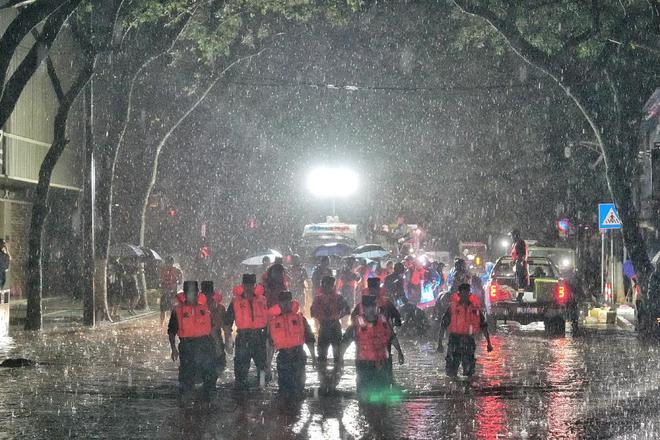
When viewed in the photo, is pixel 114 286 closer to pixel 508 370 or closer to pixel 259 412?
pixel 508 370

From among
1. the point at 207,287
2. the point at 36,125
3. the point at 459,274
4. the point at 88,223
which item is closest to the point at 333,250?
the point at 36,125

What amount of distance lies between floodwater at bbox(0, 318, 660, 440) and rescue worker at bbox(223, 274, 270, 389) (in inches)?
17.1

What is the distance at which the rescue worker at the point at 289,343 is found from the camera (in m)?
12.6

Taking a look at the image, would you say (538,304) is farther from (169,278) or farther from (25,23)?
(25,23)

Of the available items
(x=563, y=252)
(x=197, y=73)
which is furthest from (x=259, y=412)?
(x=563, y=252)

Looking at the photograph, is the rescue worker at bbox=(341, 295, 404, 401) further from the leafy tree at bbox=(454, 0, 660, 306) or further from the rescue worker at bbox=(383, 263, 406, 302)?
the leafy tree at bbox=(454, 0, 660, 306)

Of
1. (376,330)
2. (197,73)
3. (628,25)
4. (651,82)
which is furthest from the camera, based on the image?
(197,73)

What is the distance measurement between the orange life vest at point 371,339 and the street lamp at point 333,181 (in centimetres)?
4110

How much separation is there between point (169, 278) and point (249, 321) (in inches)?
414

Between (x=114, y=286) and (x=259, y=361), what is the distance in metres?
15.5

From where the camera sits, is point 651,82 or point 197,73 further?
point 197,73

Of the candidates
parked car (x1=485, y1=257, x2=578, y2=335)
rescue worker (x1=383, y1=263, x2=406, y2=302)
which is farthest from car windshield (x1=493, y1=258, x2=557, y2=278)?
rescue worker (x1=383, y1=263, x2=406, y2=302)

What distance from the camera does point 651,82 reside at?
23.8 m

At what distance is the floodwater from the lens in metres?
10.4
